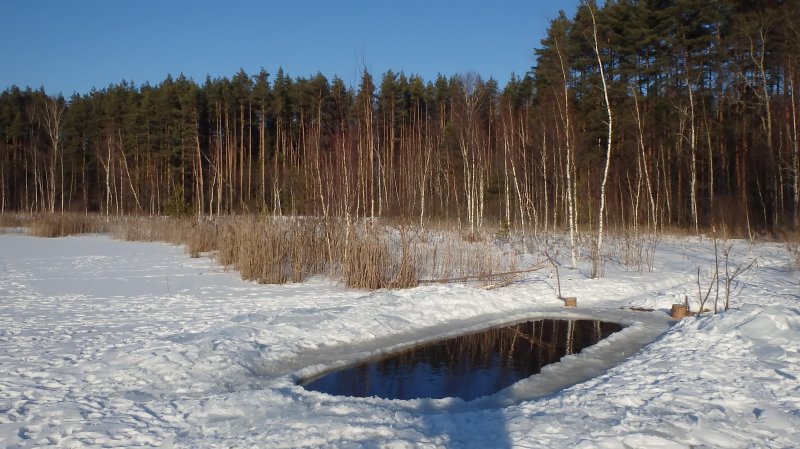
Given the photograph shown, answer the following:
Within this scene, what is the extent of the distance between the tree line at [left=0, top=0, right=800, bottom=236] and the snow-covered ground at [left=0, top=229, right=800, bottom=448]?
156 inches

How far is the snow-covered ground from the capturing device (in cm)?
409

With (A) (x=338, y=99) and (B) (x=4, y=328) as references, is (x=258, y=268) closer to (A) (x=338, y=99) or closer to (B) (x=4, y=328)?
(A) (x=338, y=99)

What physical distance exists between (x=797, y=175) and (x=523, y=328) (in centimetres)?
1621

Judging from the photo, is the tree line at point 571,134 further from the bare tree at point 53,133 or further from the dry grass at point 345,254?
the bare tree at point 53,133

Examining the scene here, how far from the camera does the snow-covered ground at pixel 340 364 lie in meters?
4.09

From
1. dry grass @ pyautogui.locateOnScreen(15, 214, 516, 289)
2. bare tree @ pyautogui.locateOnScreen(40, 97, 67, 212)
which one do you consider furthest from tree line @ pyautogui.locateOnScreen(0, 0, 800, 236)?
bare tree @ pyautogui.locateOnScreen(40, 97, 67, 212)

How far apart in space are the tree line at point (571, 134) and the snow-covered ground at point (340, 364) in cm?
397

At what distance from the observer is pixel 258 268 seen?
1241cm

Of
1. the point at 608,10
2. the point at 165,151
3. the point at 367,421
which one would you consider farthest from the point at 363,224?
the point at 165,151

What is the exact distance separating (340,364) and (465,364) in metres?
1.46

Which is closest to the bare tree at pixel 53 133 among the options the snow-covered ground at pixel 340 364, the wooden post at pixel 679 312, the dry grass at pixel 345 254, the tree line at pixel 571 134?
the tree line at pixel 571 134

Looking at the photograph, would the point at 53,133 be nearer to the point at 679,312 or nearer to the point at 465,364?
the point at 465,364

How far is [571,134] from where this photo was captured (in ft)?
47.9

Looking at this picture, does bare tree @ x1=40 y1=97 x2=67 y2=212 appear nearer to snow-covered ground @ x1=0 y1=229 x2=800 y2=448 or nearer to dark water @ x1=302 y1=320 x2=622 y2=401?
snow-covered ground @ x1=0 y1=229 x2=800 y2=448
